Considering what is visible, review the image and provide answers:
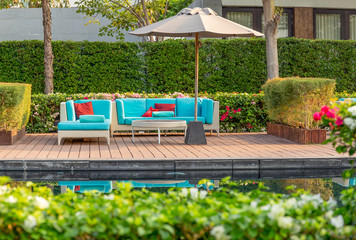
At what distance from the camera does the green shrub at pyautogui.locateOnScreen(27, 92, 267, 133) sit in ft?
36.9

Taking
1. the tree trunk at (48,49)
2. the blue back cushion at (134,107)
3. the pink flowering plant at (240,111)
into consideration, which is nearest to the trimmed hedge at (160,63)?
the tree trunk at (48,49)

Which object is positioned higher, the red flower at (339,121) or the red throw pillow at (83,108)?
the red flower at (339,121)

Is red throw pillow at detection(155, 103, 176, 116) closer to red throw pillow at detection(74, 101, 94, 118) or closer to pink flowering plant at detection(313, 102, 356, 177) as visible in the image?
red throw pillow at detection(74, 101, 94, 118)

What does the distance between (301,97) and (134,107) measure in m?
3.71

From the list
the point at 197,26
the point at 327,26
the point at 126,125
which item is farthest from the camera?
the point at 327,26

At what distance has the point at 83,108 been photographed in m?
10.4

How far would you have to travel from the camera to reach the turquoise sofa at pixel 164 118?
1048 centimetres

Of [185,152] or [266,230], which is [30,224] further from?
[185,152]

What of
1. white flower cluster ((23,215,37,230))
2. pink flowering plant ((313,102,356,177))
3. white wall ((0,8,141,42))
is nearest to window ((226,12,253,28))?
white wall ((0,8,141,42))

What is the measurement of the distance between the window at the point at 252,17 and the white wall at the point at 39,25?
5.04 meters

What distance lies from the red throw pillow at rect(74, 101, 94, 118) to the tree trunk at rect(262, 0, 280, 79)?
5.08 meters

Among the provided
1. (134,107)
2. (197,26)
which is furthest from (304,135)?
(134,107)

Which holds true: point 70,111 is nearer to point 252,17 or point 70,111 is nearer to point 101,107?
point 101,107

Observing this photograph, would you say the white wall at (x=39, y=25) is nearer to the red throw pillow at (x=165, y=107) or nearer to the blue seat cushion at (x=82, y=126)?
the red throw pillow at (x=165, y=107)
